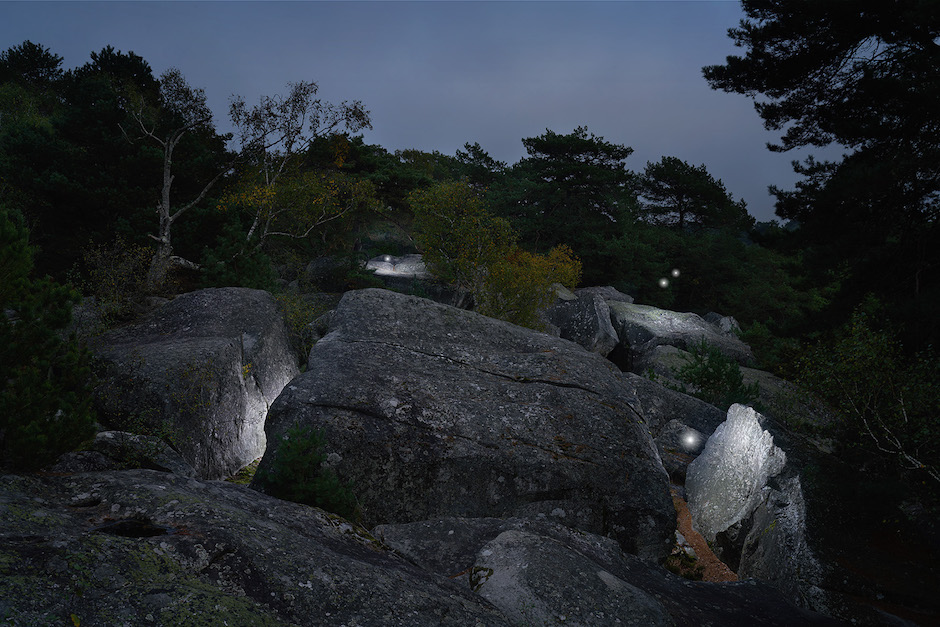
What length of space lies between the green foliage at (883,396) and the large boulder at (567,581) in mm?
3709

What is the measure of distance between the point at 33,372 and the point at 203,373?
5.18 metres

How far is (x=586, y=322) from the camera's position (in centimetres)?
2636

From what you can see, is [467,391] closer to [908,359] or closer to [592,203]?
[908,359]

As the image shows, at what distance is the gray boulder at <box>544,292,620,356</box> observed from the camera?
25578mm

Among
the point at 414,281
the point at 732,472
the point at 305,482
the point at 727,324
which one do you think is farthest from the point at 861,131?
the point at 727,324

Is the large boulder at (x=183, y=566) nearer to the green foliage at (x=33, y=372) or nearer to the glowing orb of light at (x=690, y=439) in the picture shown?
the green foliage at (x=33, y=372)

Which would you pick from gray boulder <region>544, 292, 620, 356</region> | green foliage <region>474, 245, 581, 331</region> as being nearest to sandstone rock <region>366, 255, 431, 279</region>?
green foliage <region>474, 245, 581, 331</region>

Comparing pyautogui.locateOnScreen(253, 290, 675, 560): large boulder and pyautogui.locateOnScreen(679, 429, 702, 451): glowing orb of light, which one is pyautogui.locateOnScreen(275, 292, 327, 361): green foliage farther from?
pyautogui.locateOnScreen(679, 429, 702, 451): glowing orb of light

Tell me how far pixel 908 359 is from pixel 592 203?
33.9m

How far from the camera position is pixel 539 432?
9.26 m

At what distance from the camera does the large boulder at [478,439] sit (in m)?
8.29

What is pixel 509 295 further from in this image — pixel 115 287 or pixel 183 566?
pixel 183 566

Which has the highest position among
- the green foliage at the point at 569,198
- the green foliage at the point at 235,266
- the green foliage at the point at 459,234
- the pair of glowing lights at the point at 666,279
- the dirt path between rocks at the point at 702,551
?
the green foliage at the point at 569,198

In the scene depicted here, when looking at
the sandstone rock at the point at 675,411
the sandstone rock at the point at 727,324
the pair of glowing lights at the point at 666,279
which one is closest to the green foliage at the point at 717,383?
the sandstone rock at the point at 675,411
